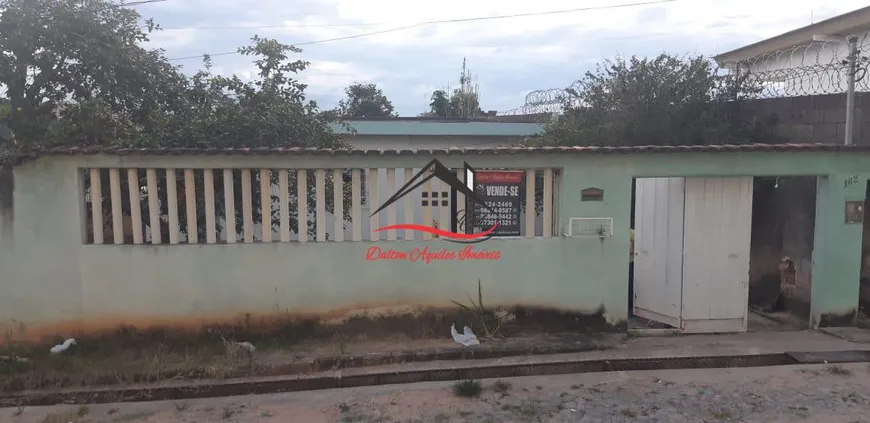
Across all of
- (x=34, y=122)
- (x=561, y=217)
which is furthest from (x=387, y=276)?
(x=34, y=122)

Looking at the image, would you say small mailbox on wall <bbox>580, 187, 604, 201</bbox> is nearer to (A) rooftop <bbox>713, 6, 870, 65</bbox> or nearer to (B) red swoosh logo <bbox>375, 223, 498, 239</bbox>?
(B) red swoosh logo <bbox>375, 223, 498, 239</bbox>

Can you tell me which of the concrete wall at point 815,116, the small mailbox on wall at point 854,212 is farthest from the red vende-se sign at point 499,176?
the concrete wall at point 815,116

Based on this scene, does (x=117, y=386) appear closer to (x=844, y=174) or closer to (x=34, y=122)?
(x=34, y=122)

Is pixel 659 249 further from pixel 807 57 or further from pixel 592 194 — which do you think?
pixel 807 57

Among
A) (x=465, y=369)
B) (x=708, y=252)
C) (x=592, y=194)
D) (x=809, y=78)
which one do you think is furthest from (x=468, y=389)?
(x=809, y=78)

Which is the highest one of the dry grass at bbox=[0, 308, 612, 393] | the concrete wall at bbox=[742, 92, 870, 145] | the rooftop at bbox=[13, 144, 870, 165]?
the concrete wall at bbox=[742, 92, 870, 145]

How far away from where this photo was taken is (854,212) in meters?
7.68

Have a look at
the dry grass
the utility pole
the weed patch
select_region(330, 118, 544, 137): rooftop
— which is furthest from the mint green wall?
select_region(330, 118, 544, 137): rooftop

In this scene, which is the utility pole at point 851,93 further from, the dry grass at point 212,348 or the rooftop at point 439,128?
the rooftop at point 439,128

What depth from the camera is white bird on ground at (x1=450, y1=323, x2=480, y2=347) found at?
7.12 metres

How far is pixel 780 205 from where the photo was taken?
9.07 meters

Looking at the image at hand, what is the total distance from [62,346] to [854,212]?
945 centimetres

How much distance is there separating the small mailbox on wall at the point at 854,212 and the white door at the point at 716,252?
118cm

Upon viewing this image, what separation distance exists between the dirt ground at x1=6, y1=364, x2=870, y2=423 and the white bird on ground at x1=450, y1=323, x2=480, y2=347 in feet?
3.05
